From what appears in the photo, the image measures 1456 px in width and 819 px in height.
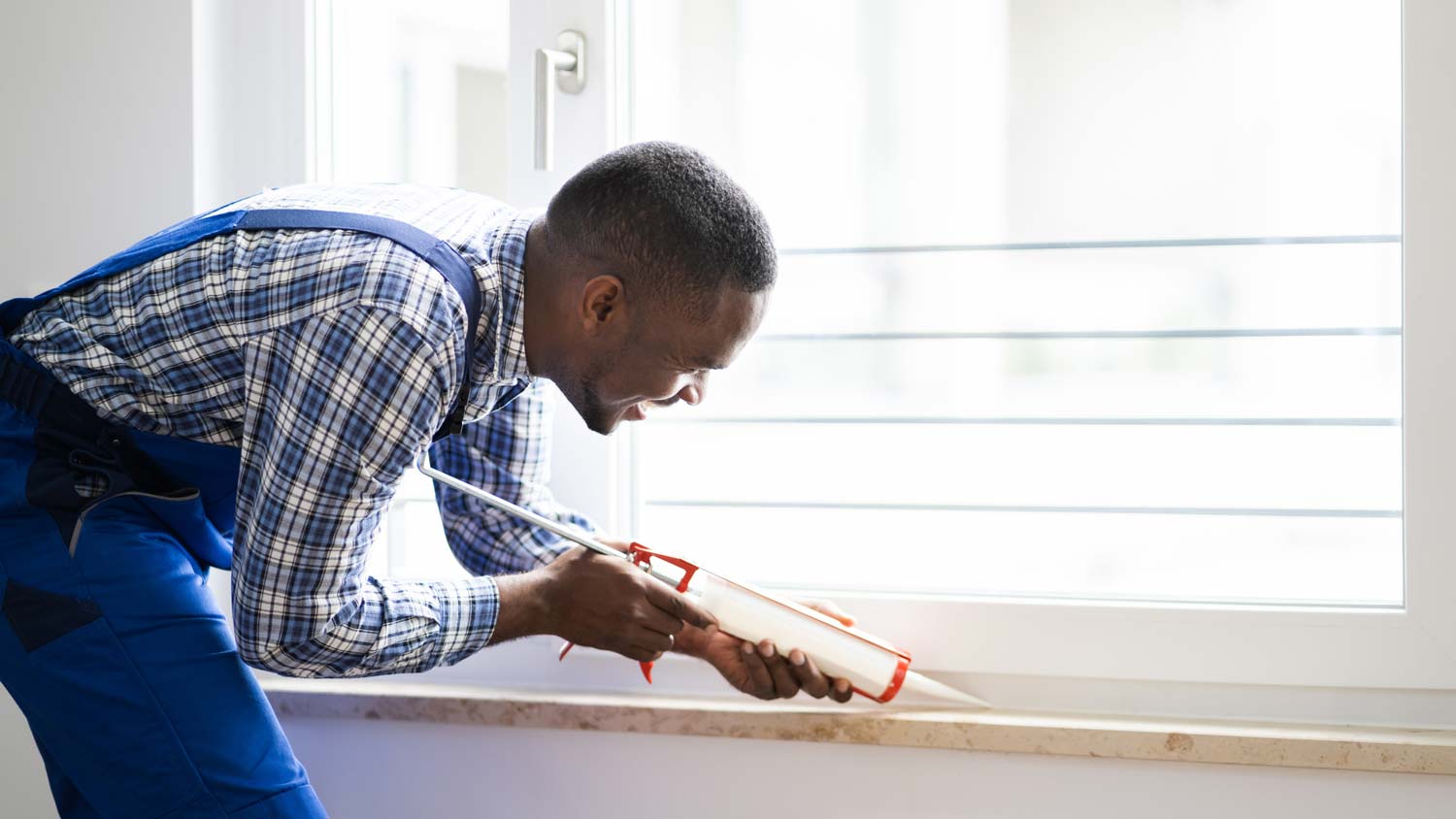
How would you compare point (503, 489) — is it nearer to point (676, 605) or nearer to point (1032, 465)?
point (676, 605)

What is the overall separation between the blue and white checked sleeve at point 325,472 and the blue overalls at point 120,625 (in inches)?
2.6

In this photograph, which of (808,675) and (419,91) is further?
(419,91)

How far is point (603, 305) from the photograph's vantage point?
1.04m

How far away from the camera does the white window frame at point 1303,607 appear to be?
122cm

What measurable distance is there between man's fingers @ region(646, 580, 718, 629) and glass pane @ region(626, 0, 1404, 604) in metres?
0.29

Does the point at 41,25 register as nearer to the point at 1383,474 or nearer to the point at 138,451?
the point at 138,451

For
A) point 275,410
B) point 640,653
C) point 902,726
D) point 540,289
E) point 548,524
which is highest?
point 540,289

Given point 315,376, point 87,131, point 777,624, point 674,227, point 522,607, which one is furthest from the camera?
point 87,131

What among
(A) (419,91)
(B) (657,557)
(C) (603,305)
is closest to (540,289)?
(C) (603,305)

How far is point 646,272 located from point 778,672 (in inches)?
18.1

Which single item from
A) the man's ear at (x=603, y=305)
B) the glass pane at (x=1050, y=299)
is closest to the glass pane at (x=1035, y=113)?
the glass pane at (x=1050, y=299)

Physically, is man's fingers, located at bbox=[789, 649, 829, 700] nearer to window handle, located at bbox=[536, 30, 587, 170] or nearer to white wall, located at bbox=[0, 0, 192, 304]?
window handle, located at bbox=[536, 30, 587, 170]

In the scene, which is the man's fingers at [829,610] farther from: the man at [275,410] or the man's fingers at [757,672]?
the man at [275,410]

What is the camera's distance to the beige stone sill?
1.20 meters
